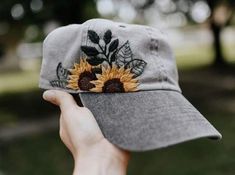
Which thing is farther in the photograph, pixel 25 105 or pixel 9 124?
pixel 25 105

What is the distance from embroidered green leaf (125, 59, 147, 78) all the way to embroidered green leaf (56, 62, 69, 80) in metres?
0.20

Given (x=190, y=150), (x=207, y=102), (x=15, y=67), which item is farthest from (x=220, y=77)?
(x=15, y=67)

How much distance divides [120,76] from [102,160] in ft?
0.94

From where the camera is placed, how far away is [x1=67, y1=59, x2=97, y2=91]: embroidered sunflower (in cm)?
183

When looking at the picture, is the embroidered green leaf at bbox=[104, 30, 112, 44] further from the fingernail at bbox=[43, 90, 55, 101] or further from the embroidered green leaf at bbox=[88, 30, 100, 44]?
the fingernail at bbox=[43, 90, 55, 101]

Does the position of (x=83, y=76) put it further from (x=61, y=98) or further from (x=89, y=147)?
(x=89, y=147)

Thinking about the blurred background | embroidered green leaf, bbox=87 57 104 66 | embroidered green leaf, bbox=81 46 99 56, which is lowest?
the blurred background

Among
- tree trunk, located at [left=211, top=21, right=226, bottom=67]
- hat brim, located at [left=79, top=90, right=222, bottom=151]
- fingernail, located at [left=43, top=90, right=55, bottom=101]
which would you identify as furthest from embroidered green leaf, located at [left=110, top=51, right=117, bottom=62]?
tree trunk, located at [left=211, top=21, right=226, bottom=67]

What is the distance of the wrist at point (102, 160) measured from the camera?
1.67m

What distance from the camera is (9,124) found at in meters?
10.8

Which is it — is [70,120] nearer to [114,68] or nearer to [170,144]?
[114,68]

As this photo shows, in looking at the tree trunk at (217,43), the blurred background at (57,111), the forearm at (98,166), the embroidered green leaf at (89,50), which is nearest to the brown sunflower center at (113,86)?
the embroidered green leaf at (89,50)

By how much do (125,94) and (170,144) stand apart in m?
0.31

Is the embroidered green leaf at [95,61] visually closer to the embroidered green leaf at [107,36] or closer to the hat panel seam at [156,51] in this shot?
the embroidered green leaf at [107,36]
